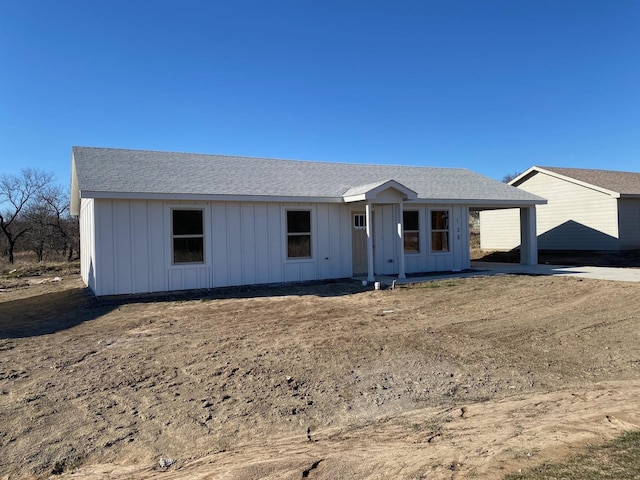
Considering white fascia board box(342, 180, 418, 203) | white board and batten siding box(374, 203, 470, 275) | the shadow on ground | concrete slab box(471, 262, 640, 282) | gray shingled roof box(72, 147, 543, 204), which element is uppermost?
gray shingled roof box(72, 147, 543, 204)

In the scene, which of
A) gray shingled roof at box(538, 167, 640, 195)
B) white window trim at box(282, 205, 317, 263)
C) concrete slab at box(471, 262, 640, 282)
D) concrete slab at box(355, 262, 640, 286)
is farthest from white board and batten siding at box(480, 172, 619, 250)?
white window trim at box(282, 205, 317, 263)

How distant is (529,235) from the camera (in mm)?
18188

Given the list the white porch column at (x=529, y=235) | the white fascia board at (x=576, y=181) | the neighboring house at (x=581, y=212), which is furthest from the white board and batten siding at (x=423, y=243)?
the neighboring house at (x=581, y=212)

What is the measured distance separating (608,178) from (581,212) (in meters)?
2.97

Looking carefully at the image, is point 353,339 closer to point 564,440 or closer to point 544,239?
point 564,440

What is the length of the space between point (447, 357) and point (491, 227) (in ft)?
74.2

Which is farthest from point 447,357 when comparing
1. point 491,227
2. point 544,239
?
point 491,227

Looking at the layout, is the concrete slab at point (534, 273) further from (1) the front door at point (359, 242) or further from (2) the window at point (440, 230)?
(2) the window at point (440, 230)

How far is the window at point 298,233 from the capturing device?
13969 mm

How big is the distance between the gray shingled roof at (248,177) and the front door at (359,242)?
1.13 metres

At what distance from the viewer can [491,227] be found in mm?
27359

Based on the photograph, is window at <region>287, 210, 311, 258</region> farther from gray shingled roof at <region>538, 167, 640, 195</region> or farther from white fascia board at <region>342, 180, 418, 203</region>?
gray shingled roof at <region>538, 167, 640, 195</region>

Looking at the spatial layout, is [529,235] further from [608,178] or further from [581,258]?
[608,178]

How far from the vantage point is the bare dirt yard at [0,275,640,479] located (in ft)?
12.1
